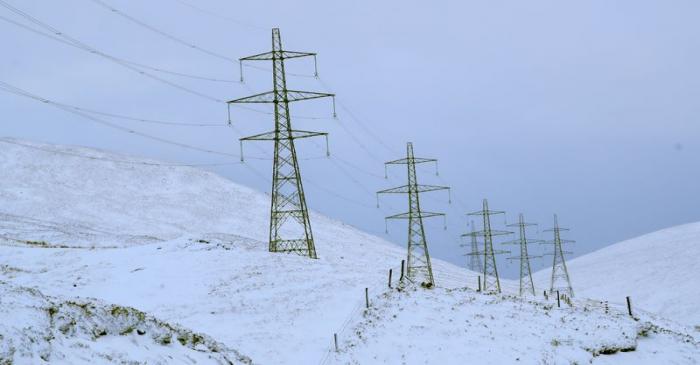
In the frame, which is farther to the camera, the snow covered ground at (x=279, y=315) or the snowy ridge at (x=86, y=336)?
the snow covered ground at (x=279, y=315)

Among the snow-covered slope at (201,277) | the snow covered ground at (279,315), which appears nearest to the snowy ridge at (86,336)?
→ the snow covered ground at (279,315)

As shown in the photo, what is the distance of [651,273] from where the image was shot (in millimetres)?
93125

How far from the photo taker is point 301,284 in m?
37.3

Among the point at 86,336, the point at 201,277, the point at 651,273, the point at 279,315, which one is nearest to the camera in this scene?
the point at 86,336

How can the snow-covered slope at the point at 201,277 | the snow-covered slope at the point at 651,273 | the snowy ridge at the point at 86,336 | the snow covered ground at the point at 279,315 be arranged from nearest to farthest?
the snowy ridge at the point at 86,336, the snow covered ground at the point at 279,315, the snow-covered slope at the point at 201,277, the snow-covered slope at the point at 651,273

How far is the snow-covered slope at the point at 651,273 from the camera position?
248ft

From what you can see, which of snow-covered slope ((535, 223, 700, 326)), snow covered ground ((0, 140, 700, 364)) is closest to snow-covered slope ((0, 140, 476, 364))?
snow covered ground ((0, 140, 700, 364))

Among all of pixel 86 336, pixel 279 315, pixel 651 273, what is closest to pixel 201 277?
pixel 279 315

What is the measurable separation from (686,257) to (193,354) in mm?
91029

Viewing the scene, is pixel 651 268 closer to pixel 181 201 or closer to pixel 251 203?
pixel 251 203

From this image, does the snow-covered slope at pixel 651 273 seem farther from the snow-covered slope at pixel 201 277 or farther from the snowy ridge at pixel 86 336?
the snowy ridge at pixel 86 336

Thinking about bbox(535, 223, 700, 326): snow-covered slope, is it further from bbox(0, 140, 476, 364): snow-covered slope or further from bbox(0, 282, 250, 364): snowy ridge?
bbox(0, 282, 250, 364): snowy ridge

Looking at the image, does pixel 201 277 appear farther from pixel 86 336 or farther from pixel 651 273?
pixel 651 273

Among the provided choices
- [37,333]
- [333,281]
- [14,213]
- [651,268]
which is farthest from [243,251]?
[651,268]
